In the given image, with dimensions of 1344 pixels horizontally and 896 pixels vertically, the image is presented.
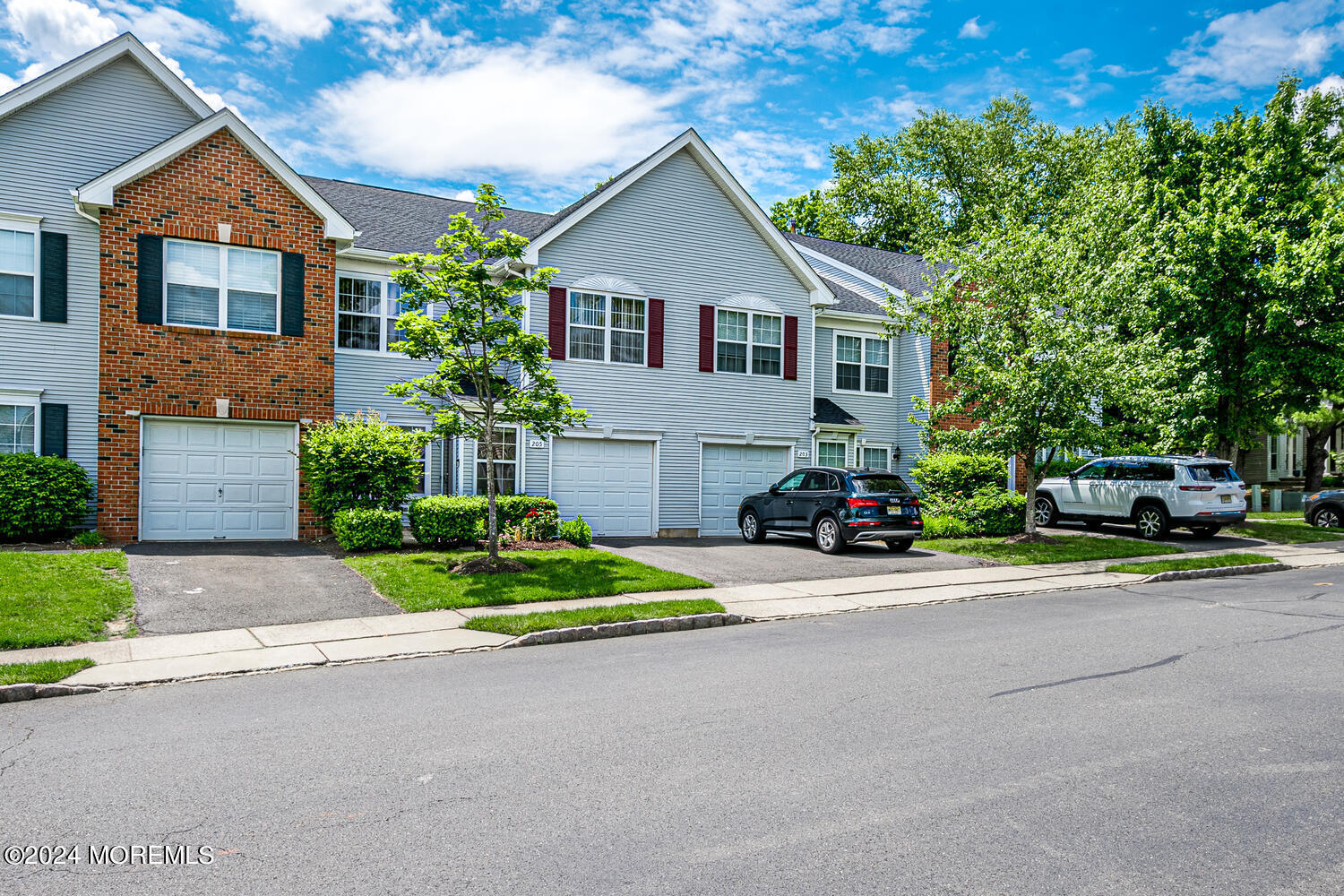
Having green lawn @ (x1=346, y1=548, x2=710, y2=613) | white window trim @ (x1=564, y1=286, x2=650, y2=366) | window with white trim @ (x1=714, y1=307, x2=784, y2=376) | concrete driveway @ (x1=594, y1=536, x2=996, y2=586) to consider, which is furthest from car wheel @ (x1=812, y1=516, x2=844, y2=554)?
white window trim @ (x1=564, y1=286, x2=650, y2=366)

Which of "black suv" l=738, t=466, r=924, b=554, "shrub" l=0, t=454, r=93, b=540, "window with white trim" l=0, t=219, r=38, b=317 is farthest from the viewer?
"black suv" l=738, t=466, r=924, b=554

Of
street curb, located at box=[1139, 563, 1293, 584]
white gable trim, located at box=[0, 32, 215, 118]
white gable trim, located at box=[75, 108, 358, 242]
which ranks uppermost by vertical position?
white gable trim, located at box=[0, 32, 215, 118]

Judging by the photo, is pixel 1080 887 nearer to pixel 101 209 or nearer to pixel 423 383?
pixel 423 383

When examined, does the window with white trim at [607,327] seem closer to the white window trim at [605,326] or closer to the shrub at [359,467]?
the white window trim at [605,326]

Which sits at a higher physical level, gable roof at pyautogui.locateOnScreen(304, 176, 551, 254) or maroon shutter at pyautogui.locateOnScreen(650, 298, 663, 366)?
gable roof at pyautogui.locateOnScreen(304, 176, 551, 254)

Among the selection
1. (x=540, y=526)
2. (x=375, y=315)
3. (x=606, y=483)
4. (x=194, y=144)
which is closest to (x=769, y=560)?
(x=540, y=526)

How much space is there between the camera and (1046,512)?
77.5 ft

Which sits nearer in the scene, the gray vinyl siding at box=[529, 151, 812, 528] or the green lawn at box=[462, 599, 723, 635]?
the green lawn at box=[462, 599, 723, 635]

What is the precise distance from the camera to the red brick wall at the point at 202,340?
16.1m

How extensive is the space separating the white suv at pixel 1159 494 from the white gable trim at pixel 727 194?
317 inches

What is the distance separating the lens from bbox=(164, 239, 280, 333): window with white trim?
16.7m

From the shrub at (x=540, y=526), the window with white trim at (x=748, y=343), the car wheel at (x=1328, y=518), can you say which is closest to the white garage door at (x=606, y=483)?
the shrub at (x=540, y=526)

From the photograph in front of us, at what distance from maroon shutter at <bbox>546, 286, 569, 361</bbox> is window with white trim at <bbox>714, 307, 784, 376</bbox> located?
12.9ft

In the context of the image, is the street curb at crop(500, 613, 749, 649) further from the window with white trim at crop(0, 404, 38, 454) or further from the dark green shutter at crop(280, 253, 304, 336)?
the window with white trim at crop(0, 404, 38, 454)
